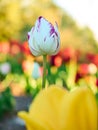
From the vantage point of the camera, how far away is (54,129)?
0.50 metres

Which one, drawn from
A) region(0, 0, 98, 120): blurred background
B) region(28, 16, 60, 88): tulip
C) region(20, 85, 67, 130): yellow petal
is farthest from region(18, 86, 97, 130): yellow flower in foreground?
region(0, 0, 98, 120): blurred background

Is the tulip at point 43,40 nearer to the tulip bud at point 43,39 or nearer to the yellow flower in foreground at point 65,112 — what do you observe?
the tulip bud at point 43,39

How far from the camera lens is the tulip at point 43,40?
67 cm

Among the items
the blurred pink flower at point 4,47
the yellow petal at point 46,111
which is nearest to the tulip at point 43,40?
the yellow petal at point 46,111

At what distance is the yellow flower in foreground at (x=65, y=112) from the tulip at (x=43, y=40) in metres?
0.17

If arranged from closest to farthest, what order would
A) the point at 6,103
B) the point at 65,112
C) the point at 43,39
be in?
the point at 65,112
the point at 43,39
the point at 6,103

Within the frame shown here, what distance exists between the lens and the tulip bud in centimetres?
67

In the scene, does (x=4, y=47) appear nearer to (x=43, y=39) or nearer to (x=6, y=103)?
(x=6, y=103)

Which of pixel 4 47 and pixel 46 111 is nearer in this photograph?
pixel 46 111

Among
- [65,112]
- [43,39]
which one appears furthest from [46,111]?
[43,39]

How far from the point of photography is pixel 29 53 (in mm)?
4609

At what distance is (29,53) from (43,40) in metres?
3.94

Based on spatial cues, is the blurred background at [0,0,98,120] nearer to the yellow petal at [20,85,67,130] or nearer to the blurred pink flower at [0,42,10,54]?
the blurred pink flower at [0,42,10,54]

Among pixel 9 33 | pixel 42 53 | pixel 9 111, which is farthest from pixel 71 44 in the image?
pixel 42 53
